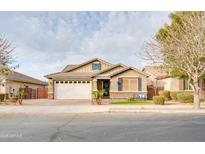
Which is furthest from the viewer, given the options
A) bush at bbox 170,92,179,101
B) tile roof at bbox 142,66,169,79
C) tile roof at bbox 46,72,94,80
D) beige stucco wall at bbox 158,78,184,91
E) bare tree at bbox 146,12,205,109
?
tile roof at bbox 46,72,94,80

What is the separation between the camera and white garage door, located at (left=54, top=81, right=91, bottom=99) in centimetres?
4030

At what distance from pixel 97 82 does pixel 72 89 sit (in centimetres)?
377

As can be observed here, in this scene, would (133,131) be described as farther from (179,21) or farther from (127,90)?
(127,90)

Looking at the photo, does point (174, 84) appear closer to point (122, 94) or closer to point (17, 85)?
point (122, 94)

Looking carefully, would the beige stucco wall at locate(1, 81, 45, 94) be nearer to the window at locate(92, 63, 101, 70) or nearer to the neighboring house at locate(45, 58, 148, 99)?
the neighboring house at locate(45, 58, 148, 99)

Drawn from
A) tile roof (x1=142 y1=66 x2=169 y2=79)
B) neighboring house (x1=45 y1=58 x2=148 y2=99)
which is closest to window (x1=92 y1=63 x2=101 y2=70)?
neighboring house (x1=45 y1=58 x2=148 y2=99)

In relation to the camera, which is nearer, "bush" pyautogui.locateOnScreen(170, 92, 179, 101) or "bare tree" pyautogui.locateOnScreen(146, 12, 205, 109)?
"bare tree" pyautogui.locateOnScreen(146, 12, 205, 109)

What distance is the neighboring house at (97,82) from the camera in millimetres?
36094

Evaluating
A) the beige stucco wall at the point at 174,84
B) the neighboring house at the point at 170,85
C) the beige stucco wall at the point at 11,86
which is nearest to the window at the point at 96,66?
the neighboring house at the point at 170,85

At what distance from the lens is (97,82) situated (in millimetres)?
38938

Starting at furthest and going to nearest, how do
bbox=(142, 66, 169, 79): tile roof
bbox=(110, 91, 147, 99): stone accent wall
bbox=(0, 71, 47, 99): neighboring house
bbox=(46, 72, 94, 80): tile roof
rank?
bbox=(46, 72, 94, 80): tile roof → bbox=(0, 71, 47, 99): neighboring house → bbox=(110, 91, 147, 99): stone accent wall → bbox=(142, 66, 169, 79): tile roof

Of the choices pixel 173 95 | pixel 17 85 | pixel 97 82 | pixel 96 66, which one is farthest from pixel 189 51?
pixel 17 85
